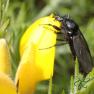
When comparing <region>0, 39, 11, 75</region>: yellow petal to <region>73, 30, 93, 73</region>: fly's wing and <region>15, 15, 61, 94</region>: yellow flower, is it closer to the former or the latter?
<region>15, 15, 61, 94</region>: yellow flower

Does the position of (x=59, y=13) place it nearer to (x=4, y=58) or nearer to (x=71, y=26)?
(x=71, y=26)

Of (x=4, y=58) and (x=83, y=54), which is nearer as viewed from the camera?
(x=4, y=58)

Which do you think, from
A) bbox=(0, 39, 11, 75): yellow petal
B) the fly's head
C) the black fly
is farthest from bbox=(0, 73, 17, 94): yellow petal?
the fly's head

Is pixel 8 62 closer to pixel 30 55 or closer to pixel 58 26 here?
pixel 30 55

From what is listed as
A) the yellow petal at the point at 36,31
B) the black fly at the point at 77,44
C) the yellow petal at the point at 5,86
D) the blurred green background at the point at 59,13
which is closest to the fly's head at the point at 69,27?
the black fly at the point at 77,44

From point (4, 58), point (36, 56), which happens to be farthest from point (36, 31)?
point (4, 58)
